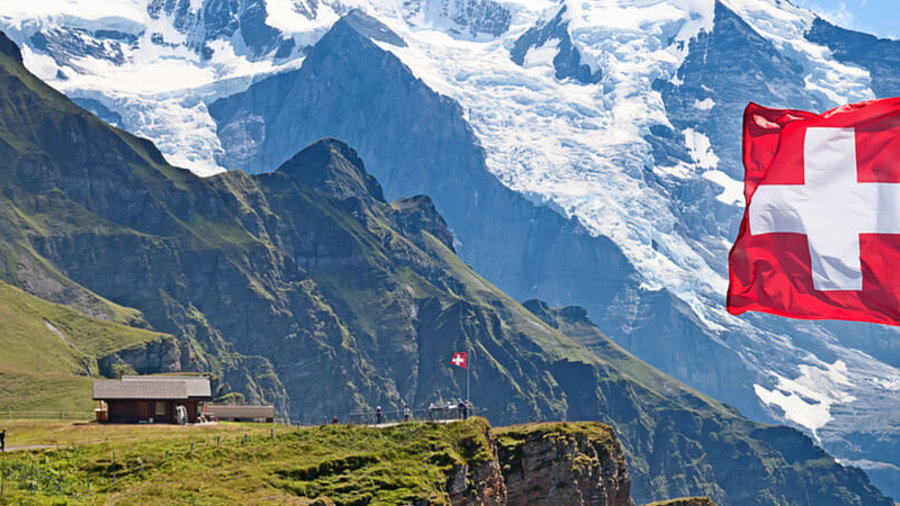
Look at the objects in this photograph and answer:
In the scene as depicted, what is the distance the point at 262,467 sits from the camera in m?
80.0

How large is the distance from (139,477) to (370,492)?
1346 centimetres

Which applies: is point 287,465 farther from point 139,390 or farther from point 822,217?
point 139,390

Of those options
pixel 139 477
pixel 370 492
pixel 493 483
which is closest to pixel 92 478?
pixel 139 477

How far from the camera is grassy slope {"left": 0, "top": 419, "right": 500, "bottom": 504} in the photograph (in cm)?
7188

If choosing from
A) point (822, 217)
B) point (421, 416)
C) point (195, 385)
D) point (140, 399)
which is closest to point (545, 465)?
point (421, 416)

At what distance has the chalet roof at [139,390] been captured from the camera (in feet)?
463

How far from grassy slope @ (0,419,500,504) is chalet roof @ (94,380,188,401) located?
39.1 metres

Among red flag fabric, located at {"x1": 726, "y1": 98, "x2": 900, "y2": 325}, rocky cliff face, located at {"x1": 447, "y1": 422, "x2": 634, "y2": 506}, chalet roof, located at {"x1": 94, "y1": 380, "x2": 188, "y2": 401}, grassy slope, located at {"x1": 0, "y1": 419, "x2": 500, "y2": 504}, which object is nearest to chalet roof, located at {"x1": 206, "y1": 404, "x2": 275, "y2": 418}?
chalet roof, located at {"x1": 94, "y1": 380, "x2": 188, "y2": 401}

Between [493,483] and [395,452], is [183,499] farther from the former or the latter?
[493,483]

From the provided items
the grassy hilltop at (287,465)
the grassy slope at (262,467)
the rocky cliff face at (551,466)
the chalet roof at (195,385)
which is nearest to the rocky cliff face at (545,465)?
the rocky cliff face at (551,466)

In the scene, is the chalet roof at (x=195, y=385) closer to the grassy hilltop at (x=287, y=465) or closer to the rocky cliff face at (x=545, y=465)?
the grassy hilltop at (x=287, y=465)

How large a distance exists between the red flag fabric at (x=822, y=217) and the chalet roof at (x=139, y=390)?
104191mm

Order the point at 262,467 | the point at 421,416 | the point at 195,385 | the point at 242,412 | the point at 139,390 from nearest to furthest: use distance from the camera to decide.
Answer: the point at 262,467
the point at 421,416
the point at 139,390
the point at 195,385
the point at 242,412

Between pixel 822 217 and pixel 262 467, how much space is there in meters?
43.7
